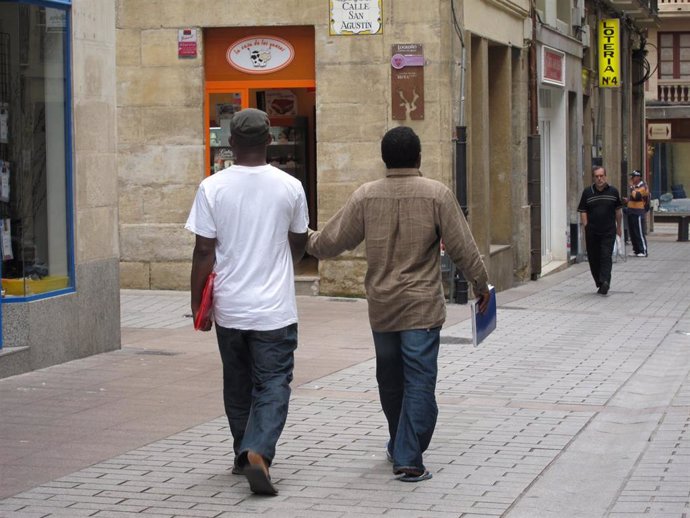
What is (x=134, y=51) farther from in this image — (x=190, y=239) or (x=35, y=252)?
(x=35, y=252)

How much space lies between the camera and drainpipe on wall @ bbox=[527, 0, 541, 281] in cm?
2317

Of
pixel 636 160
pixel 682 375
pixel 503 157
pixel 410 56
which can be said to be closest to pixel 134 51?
pixel 410 56

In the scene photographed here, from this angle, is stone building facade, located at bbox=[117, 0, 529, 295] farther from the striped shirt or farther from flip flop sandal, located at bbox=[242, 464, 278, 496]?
flip flop sandal, located at bbox=[242, 464, 278, 496]

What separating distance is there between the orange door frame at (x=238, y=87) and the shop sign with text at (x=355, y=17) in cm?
78

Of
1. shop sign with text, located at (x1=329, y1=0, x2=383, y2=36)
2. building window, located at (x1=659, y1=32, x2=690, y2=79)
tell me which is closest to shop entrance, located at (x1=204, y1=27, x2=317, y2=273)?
shop sign with text, located at (x1=329, y1=0, x2=383, y2=36)

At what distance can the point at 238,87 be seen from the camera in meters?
18.3

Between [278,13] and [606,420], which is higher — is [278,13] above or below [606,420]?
above

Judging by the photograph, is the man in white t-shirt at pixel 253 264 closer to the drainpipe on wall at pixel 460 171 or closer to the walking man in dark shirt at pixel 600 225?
the drainpipe on wall at pixel 460 171

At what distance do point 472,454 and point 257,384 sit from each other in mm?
1497

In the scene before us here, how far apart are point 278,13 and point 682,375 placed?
Result: 807 cm

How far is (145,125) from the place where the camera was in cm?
1833

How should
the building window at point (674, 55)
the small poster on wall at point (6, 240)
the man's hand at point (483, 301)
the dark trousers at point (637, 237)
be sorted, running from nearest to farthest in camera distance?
the man's hand at point (483, 301) < the small poster on wall at point (6, 240) < the dark trousers at point (637, 237) < the building window at point (674, 55)

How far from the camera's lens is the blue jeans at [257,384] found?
7.04m

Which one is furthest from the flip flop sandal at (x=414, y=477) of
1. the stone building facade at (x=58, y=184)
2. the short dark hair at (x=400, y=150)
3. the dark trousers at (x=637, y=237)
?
the dark trousers at (x=637, y=237)
